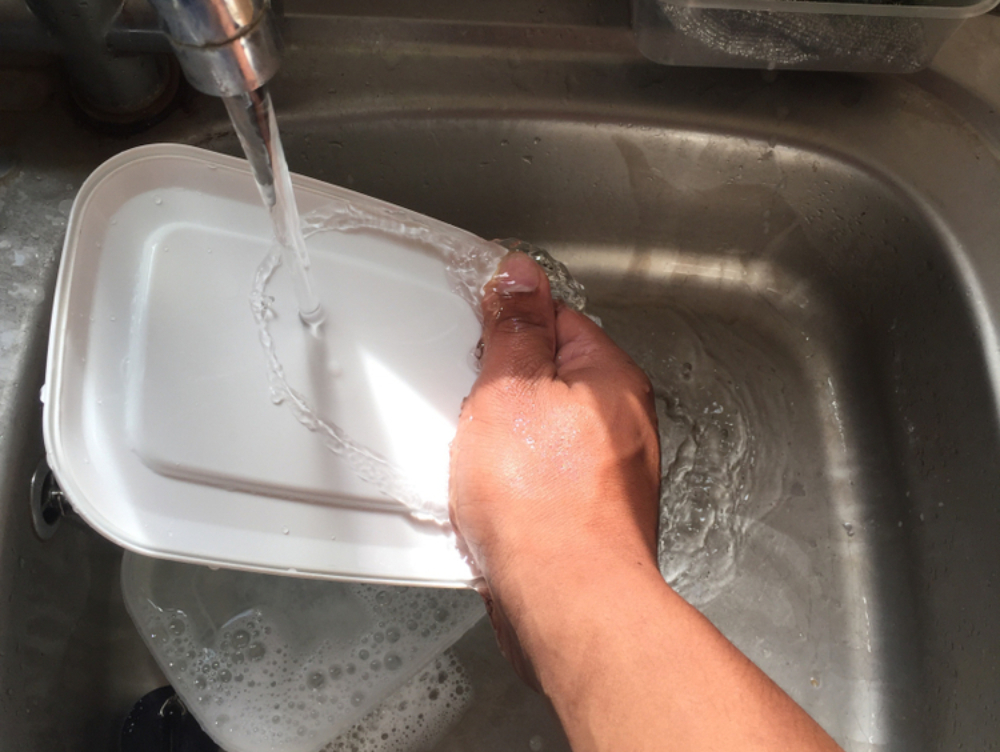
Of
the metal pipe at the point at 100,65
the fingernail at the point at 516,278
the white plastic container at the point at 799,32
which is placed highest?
the white plastic container at the point at 799,32

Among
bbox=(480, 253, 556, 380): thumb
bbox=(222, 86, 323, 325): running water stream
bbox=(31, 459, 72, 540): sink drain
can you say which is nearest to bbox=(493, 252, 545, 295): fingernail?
bbox=(480, 253, 556, 380): thumb

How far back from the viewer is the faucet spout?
0.99ft

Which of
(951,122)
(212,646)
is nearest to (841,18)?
(951,122)

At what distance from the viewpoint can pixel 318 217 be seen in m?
0.62

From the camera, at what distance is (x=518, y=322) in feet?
2.00

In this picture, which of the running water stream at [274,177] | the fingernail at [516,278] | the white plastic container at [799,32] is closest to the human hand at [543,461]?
the fingernail at [516,278]

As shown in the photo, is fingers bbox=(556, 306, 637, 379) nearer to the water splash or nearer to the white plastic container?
the water splash

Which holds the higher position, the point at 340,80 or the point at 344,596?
the point at 340,80

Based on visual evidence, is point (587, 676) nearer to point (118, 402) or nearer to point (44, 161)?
point (118, 402)

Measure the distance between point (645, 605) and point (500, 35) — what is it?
56 centimetres

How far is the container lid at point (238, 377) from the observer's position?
51 cm

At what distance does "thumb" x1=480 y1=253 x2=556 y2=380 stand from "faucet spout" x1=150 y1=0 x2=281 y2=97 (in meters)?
0.30

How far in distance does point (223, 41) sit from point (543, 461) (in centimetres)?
35

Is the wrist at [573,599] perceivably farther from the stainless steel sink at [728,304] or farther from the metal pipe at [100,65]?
the metal pipe at [100,65]
